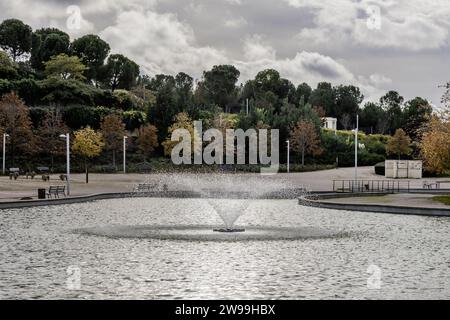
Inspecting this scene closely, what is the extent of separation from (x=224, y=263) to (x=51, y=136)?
69.4 meters

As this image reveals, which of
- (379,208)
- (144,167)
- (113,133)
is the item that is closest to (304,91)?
(113,133)

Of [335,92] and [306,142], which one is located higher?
[335,92]

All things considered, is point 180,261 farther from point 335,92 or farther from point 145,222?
point 335,92

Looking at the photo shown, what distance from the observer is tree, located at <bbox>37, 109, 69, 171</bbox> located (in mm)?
80188

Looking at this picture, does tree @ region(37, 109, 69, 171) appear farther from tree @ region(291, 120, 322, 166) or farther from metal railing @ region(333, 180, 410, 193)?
metal railing @ region(333, 180, 410, 193)

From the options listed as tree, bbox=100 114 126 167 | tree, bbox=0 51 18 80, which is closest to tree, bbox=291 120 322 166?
tree, bbox=100 114 126 167

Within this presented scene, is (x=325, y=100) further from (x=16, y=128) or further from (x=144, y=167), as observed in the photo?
(x=16, y=128)

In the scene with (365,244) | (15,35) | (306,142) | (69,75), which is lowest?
(365,244)

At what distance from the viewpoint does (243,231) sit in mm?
25109

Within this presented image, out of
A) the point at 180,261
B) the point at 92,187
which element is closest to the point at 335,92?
the point at 92,187

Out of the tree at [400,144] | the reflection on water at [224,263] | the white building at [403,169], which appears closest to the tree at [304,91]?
the tree at [400,144]

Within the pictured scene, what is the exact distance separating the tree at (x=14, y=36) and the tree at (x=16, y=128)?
45047 millimetres

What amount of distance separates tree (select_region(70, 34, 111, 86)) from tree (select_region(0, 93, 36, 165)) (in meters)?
42.0

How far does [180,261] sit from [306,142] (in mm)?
75822
